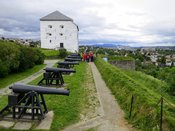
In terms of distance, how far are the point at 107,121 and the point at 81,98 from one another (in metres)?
3.22

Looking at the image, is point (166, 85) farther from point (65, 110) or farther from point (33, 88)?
point (33, 88)

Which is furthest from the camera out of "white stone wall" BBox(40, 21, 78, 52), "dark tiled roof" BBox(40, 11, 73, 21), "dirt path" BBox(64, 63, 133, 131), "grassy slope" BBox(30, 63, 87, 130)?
"dark tiled roof" BBox(40, 11, 73, 21)

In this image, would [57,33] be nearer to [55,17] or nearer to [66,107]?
[55,17]

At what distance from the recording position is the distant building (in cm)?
5881

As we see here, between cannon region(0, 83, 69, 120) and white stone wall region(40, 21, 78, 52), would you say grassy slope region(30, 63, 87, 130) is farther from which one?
white stone wall region(40, 21, 78, 52)

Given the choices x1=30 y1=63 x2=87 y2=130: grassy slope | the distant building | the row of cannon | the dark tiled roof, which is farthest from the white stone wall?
the row of cannon

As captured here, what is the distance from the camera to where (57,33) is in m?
59.0

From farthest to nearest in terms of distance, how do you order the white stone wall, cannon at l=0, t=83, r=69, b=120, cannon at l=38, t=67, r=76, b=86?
the white stone wall, cannon at l=38, t=67, r=76, b=86, cannon at l=0, t=83, r=69, b=120

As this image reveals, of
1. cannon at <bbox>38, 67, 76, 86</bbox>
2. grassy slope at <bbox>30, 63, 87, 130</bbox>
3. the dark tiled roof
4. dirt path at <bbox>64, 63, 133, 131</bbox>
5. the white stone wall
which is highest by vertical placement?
the dark tiled roof

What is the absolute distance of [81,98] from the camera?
11.4m

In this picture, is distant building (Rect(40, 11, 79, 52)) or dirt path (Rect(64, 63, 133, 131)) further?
distant building (Rect(40, 11, 79, 52))

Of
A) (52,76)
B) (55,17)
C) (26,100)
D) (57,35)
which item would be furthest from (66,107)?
(55,17)

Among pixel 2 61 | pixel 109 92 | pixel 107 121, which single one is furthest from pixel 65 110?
pixel 2 61

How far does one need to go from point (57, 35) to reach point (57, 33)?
1.28ft
